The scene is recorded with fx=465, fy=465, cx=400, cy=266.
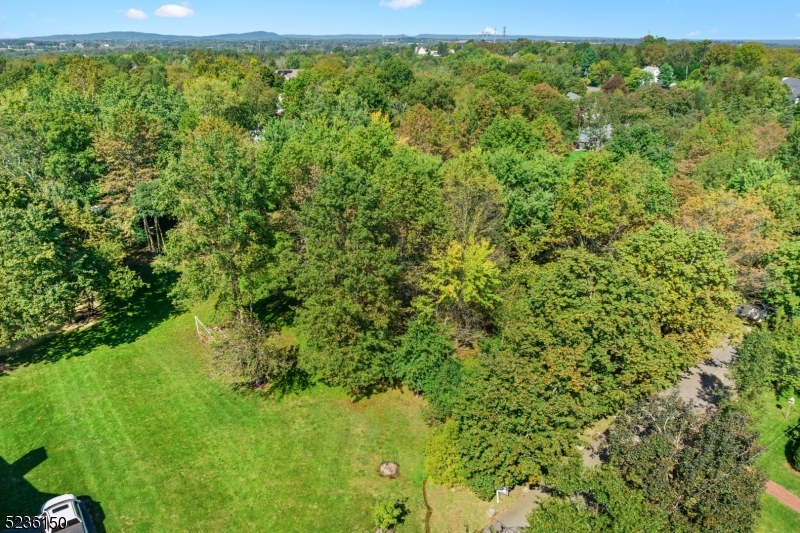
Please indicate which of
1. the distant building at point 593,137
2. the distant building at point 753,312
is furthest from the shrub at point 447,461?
the distant building at point 593,137

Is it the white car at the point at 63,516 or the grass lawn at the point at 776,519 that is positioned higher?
the white car at the point at 63,516

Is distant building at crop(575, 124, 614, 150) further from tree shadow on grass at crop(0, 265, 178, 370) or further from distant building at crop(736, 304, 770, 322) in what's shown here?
tree shadow on grass at crop(0, 265, 178, 370)

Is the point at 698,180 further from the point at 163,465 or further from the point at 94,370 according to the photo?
the point at 94,370

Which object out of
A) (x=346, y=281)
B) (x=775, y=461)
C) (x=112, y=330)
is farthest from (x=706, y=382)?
(x=112, y=330)

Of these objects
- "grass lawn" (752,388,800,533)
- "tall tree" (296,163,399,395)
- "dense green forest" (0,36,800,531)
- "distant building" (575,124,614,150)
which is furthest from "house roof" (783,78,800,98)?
"tall tree" (296,163,399,395)

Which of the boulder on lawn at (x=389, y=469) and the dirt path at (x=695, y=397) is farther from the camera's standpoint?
the boulder on lawn at (x=389, y=469)

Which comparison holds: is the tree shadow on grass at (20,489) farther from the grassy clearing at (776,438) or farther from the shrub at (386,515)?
the grassy clearing at (776,438)
